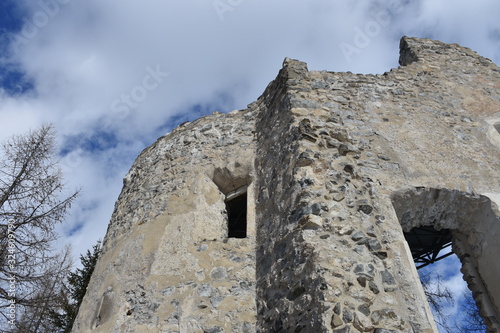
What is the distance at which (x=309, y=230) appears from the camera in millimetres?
3611

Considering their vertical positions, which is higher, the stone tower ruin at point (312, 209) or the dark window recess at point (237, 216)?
the dark window recess at point (237, 216)

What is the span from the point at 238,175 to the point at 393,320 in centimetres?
283

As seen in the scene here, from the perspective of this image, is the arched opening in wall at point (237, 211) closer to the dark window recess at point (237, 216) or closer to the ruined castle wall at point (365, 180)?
the dark window recess at point (237, 216)

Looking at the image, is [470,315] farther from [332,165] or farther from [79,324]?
[79,324]

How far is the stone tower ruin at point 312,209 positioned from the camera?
3381 millimetres

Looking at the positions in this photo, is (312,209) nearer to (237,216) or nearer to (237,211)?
(237,211)

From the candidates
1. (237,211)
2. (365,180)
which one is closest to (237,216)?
(237,211)

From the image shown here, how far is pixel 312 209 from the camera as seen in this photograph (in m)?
3.74

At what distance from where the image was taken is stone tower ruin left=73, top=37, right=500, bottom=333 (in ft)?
11.1

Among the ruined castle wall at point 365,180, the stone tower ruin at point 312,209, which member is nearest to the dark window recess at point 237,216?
the stone tower ruin at point 312,209

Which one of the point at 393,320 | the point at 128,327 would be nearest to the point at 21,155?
the point at 128,327

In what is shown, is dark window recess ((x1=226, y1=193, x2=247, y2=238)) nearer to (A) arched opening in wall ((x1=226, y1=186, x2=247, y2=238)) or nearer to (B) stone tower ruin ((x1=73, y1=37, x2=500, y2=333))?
(A) arched opening in wall ((x1=226, y1=186, x2=247, y2=238))

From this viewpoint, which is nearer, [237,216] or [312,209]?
[312,209]

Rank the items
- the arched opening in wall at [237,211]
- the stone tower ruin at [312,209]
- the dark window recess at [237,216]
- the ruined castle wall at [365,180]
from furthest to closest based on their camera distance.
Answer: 1. the dark window recess at [237,216]
2. the arched opening in wall at [237,211]
3. the stone tower ruin at [312,209]
4. the ruined castle wall at [365,180]
